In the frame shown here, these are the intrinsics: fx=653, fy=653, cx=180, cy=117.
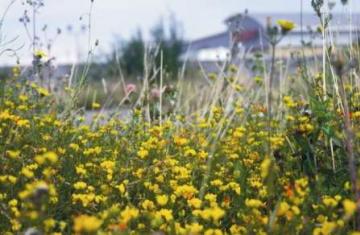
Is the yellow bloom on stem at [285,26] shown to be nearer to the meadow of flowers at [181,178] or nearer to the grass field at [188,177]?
the grass field at [188,177]

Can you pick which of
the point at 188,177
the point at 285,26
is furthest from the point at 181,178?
the point at 285,26

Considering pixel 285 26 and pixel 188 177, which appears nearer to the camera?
pixel 285 26

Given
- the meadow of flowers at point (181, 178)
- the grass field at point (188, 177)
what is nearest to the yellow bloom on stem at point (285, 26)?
the grass field at point (188, 177)

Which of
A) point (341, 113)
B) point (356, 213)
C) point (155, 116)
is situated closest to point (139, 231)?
point (356, 213)

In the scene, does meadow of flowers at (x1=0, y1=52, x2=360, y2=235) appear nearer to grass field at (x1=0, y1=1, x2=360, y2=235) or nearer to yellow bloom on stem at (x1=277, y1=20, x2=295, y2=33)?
grass field at (x1=0, y1=1, x2=360, y2=235)

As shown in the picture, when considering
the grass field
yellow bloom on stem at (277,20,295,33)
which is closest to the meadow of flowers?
the grass field

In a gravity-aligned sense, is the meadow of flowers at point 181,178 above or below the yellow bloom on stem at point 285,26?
below

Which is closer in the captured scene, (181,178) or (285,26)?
(285,26)

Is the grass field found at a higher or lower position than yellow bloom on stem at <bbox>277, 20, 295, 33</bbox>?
lower

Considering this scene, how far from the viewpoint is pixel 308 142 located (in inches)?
110

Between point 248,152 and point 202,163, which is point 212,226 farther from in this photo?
point 248,152

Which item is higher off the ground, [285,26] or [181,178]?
[285,26]

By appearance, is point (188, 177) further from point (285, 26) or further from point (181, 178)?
point (285, 26)

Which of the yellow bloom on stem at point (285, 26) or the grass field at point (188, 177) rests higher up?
the yellow bloom on stem at point (285, 26)
